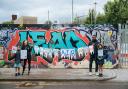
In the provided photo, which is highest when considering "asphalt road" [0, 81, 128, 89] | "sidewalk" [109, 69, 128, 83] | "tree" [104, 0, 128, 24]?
"tree" [104, 0, 128, 24]

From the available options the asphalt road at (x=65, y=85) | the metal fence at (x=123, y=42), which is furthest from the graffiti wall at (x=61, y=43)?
the asphalt road at (x=65, y=85)

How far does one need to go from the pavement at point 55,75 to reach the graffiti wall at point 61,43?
1018 mm

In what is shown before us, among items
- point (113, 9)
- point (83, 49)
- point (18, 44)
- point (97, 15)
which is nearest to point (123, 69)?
point (83, 49)

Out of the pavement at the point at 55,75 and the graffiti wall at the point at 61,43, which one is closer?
the pavement at the point at 55,75

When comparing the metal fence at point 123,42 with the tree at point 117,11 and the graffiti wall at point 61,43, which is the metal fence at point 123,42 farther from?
the tree at point 117,11

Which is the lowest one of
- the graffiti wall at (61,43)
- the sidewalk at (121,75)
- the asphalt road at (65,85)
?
the asphalt road at (65,85)

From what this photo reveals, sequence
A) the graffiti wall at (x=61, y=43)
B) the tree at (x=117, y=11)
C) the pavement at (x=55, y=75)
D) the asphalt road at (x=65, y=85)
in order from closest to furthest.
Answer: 1. the asphalt road at (x=65, y=85)
2. the pavement at (x=55, y=75)
3. the graffiti wall at (x=61, y=43)
4. the tree at (x=117, y=11)

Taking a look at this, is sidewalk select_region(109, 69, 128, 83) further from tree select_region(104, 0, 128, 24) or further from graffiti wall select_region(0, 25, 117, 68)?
tree select_region(104, 0, 128, 24)

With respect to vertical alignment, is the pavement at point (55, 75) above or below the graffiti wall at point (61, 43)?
below

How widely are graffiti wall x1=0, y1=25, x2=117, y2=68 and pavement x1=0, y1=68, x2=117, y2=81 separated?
102 cm

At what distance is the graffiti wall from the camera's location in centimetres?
2289

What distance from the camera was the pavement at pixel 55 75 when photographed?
18391mm

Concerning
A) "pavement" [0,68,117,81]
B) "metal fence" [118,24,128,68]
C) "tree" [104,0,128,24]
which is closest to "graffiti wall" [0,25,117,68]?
"metal fence" [118,24,128,68]

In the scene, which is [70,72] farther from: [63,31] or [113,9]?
[113,9]
